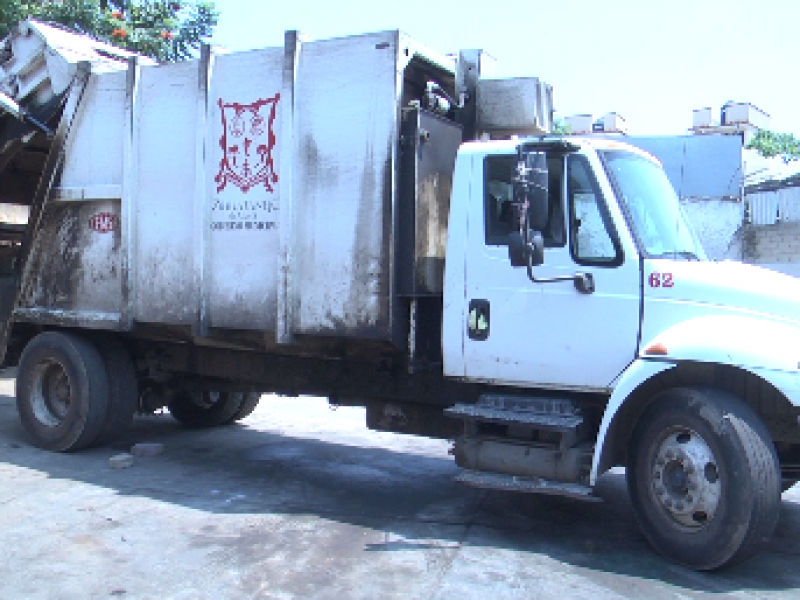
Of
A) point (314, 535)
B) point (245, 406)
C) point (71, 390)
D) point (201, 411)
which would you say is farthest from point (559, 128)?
point (314, 535)

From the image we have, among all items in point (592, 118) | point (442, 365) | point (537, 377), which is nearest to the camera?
point (537, 377)

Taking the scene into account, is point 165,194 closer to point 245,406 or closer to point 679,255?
point 245,406

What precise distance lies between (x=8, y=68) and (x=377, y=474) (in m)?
5.45

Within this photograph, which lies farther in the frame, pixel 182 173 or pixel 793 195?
pixel 793 195

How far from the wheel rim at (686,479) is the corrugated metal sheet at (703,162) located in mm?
14358

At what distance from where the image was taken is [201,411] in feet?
28.2

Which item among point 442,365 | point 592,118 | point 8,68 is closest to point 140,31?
point 8,68

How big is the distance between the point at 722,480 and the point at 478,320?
70.1 inches

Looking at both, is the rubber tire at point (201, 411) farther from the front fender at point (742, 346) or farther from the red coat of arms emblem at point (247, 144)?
the front fender at point (742, 346)

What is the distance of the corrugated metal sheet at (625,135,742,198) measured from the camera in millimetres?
17828

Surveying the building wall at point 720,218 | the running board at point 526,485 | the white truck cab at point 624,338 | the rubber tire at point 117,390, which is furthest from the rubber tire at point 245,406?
the building wall at point 720,218

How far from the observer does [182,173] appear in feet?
21.1

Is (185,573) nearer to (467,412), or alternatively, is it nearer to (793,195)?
(467,412)

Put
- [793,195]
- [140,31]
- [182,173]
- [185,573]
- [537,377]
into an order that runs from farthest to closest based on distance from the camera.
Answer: [793,195]
[140,31]
[182,173]
[537,377]
[185,573]
